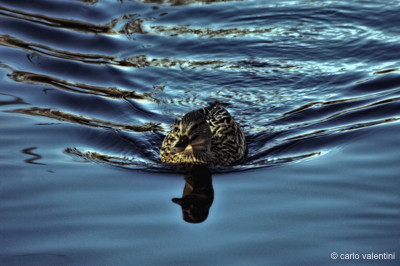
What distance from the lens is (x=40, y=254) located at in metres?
7.31

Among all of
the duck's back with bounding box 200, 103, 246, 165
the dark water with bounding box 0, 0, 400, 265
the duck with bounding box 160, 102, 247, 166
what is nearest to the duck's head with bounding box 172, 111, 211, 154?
the duck with bounding box 160, 102, 247, 166

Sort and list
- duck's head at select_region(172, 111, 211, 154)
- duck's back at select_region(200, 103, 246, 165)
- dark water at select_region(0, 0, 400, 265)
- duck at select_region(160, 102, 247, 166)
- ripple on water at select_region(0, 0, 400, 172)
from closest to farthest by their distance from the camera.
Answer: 1. dark water at select_region(0, 0, 400, 265)
2. duck's head at select_region(172, 111, 211, 154)
3. duck at select_region(160, 102, 247, 166)
4. duck's back at select_region(200, 103, 246, 165)
5. ripple on water at select_region(0, 0, 400, 172)

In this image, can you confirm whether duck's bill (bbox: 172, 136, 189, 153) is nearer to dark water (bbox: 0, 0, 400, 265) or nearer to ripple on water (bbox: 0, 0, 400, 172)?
dark water (bbox: 0, 0, 400, 265)

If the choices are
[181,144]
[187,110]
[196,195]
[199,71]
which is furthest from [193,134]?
[199,71]

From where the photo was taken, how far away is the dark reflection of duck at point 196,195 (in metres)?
8.23

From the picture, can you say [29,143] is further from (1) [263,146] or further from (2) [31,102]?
(1) [263,146]

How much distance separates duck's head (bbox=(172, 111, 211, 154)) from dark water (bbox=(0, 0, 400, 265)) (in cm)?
43

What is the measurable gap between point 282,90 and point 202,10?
370cm

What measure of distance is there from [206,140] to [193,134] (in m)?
0.49

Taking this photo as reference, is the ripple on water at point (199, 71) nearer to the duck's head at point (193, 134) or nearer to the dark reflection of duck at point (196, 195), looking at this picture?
the dark reflection of duck at point (196, 195)

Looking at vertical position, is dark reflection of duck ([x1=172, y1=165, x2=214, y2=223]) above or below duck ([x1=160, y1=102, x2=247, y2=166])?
below

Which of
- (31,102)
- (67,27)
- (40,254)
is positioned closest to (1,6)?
(67,27)

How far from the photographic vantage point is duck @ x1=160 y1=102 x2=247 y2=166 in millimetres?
9516

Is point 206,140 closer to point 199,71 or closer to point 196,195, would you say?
point 196,195
